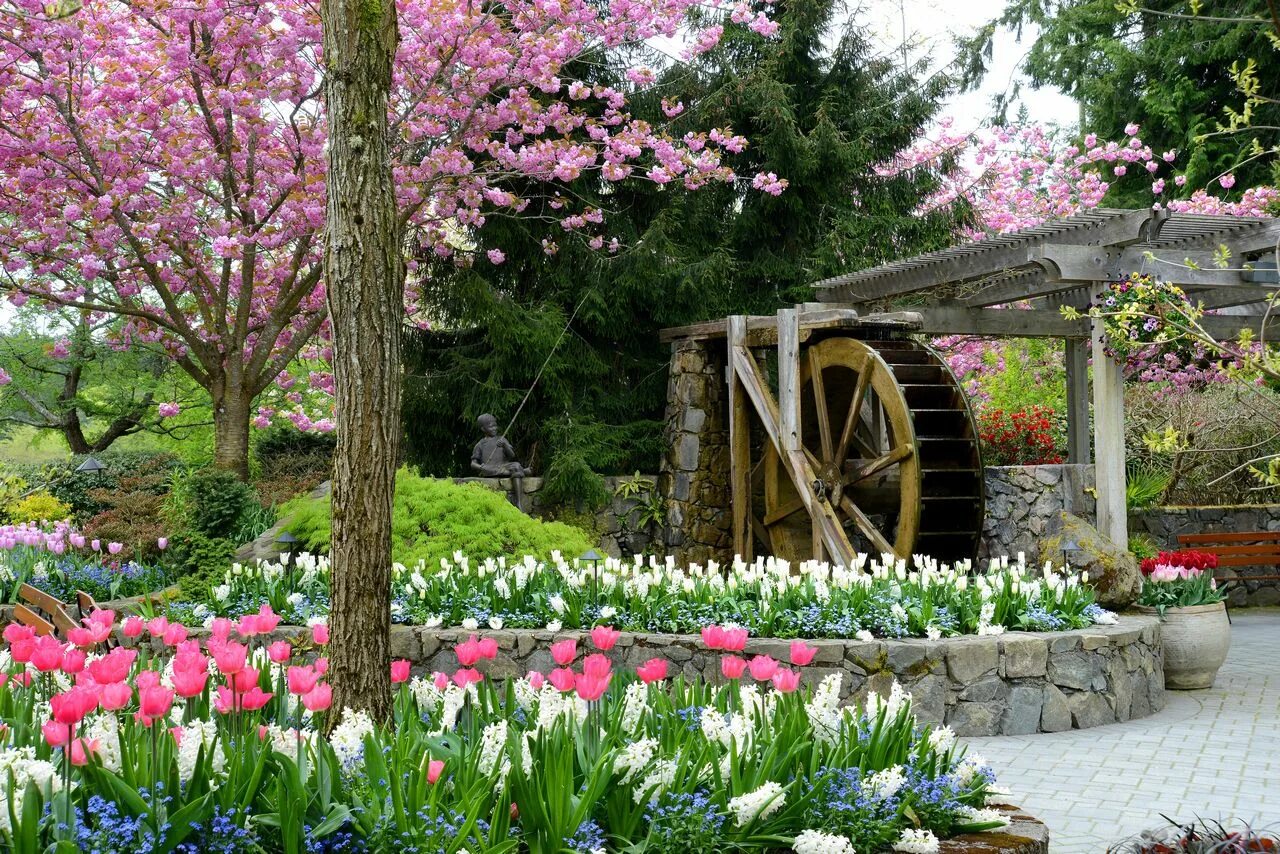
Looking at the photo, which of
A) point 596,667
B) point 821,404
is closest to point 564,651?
point 596,667

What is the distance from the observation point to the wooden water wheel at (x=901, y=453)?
382 inches

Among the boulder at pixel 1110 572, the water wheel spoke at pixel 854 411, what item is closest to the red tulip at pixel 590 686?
the boulder at pixel 1110 572

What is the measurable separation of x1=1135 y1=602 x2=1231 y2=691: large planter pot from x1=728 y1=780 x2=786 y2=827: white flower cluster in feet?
18.3

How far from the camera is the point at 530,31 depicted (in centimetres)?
1081

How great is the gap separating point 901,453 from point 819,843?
698 centimetres

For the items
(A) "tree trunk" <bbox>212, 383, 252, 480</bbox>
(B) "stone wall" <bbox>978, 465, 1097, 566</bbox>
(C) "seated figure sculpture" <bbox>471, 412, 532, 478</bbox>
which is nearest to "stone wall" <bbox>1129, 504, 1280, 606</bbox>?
(B) "stone wall" <bbox>978, 465, 1097, 566</bbox>

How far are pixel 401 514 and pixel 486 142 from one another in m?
3.94

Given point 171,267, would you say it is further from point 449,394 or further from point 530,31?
point 530,31

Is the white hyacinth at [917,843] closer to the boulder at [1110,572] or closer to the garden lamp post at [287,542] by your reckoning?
the boulder at [1110,572]

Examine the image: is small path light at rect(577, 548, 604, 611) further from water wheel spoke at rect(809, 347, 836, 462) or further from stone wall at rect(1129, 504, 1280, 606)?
stone wall at rect(1129, 504, 1280, 606)

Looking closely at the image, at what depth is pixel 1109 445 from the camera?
9.18 meters

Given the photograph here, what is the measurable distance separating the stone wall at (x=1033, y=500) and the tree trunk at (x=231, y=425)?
268 inches

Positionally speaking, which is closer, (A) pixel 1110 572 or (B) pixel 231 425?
(A) pixel 1110 572

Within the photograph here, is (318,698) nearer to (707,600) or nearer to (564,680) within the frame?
(564,680)
